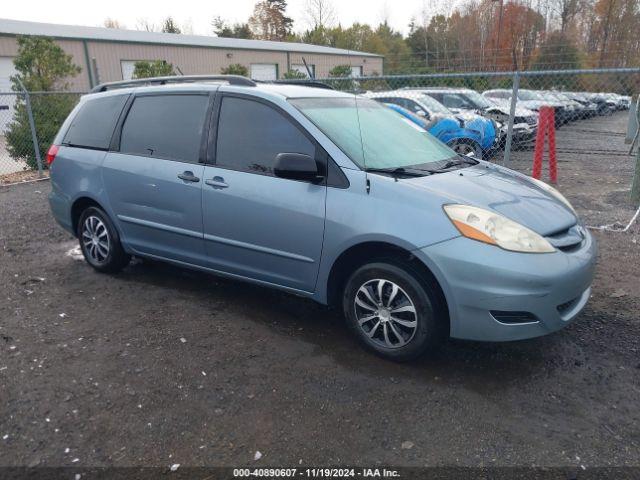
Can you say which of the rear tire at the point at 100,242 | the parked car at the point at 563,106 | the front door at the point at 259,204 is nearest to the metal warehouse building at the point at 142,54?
the parked car at the point at 563,106

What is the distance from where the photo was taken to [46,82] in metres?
12.4

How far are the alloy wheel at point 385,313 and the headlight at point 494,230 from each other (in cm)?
56

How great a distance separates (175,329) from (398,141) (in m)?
2.23

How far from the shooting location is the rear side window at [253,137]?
3705 millimetres

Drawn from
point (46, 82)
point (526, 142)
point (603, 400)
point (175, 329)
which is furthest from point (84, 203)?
point (526, 142)

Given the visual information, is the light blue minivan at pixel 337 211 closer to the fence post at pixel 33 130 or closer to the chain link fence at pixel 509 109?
the chain link fence at pixel 509 109

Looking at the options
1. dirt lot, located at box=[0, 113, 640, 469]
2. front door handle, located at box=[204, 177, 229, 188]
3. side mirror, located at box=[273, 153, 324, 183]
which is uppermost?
side mirror, located at box=[273, 153, 324, 183]

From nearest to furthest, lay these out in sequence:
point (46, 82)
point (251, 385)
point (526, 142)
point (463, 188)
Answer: point (251, 385) < point (463, 188) < point (46, 82) < point (526, 142)

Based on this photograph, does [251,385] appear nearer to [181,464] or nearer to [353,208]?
[181,464]

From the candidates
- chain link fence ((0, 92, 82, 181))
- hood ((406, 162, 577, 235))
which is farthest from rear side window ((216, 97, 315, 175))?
chain link fence ((0, 92, 82, 181))

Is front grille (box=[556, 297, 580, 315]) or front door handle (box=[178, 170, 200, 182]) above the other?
front door handle (box=[178, 170, 200, 182])

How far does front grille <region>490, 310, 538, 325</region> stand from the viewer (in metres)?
3.00

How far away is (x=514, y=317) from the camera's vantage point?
302cm

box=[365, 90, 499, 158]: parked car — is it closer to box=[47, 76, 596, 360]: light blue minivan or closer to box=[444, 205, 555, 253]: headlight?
box=[47, 76, 596, 360]: light blue minivan
